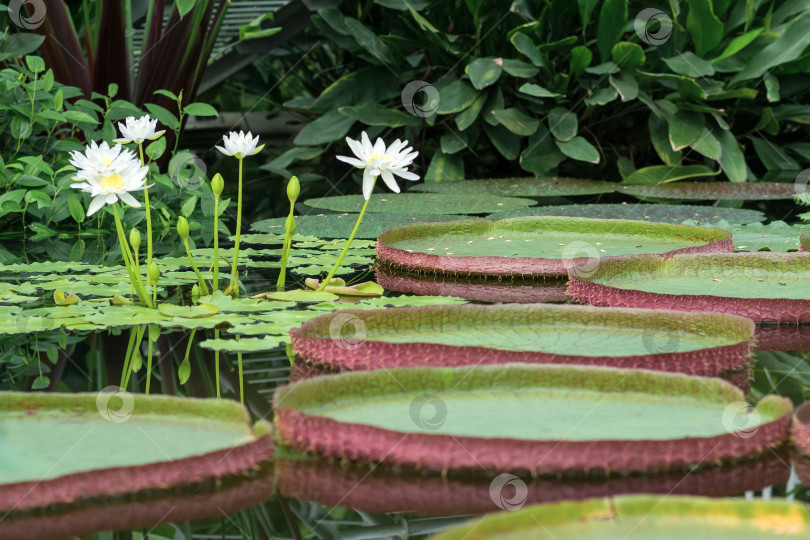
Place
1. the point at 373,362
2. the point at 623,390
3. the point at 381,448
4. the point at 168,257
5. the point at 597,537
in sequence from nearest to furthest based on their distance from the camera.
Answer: the point at 597,537
the point at 381,448
the point at 623,390
the point at 373,362
the point at 168,257

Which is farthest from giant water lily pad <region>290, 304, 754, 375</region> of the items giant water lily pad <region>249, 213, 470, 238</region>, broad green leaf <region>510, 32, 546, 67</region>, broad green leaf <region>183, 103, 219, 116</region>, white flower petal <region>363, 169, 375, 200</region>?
broad green leaf <region>510, 32, 546, 67</region>

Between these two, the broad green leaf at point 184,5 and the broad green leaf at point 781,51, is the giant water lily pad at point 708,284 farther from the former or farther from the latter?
the broad green leaf at point 781,51

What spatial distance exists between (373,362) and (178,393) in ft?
1.03

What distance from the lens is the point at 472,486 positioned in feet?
3.91

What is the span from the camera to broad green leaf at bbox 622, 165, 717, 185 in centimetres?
500

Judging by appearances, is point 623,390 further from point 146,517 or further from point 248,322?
point 248,322

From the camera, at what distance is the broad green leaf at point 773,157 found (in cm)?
568

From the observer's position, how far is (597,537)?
3.05 ft

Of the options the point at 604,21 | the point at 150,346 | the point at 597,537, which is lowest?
the point at 597,537

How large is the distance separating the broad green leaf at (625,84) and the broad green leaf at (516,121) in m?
0.44

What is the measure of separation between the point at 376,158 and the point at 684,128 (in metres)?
3.45

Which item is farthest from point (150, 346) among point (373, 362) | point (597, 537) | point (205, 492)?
point (597, 537)

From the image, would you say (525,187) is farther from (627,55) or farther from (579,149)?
(627,55)

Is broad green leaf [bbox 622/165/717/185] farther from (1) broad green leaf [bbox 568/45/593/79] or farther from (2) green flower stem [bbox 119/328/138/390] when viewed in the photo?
(2) green flower stem [bbox 119/328/138/390]
